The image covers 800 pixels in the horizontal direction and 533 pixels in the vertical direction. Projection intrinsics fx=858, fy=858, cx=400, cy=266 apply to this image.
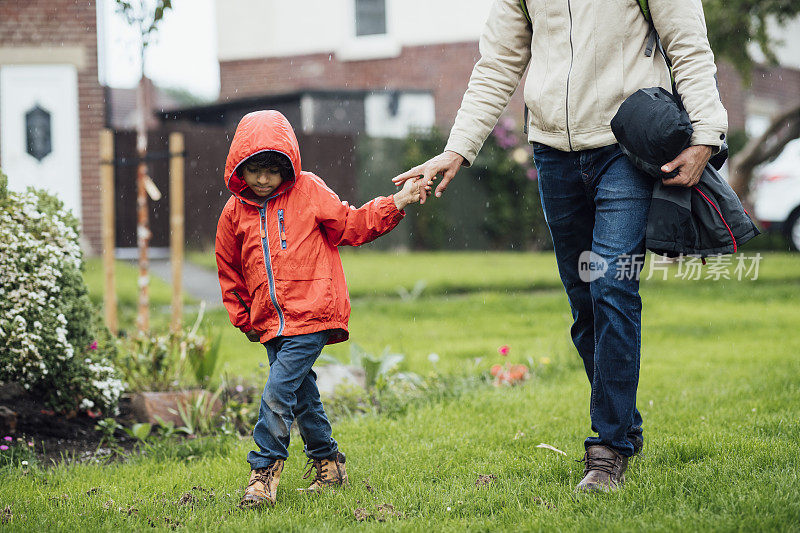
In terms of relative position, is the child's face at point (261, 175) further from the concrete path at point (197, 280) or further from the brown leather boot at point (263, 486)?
the concrete path at point (197, 280)

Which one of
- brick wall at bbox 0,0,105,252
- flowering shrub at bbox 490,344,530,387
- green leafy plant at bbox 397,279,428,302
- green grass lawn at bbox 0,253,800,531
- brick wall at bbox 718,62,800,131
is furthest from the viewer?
brick wall at bbox 718,62,800,131

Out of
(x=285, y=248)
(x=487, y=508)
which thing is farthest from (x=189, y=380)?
(x=487, y=508)

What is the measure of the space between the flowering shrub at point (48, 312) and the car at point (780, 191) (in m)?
10.1

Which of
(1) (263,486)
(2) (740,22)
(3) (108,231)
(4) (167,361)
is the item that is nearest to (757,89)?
(2) (740,22)

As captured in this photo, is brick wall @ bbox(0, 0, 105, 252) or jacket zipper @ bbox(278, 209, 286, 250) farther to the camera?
brick wall @ bbox(0, 0, 105, 252)

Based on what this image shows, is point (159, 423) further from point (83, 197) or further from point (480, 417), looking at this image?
point (83, 197)

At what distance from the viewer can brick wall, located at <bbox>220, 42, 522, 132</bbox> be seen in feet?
56.2

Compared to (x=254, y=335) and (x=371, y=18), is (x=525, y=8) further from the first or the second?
(x=371, y=18)

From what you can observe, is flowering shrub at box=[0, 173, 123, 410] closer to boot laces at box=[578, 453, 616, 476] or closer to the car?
boot laces at box=[578, 453, 616, 476]

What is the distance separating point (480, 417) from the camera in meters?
4.21

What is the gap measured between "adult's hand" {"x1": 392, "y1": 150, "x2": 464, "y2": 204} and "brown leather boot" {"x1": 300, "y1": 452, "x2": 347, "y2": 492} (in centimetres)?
103

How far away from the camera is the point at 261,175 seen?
3057 mm

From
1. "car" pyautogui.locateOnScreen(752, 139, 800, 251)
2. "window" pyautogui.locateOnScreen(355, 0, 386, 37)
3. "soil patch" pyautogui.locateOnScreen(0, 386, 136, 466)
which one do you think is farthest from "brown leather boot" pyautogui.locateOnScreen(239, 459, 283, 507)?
"window" pyautogui.locateOnScreen(355, 0, 386, 37)

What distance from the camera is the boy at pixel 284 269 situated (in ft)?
9.84
